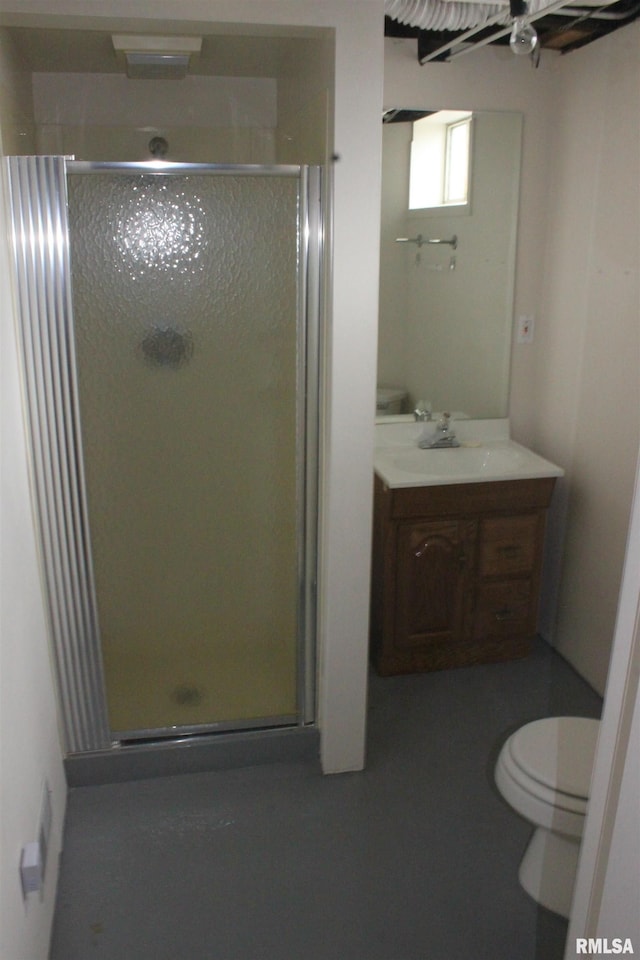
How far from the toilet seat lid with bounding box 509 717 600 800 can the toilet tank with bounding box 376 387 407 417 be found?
57.2 inches

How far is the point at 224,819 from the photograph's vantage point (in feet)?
7.45

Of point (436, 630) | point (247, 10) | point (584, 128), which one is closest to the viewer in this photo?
point (247, 10)

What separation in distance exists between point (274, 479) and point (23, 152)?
1292 mm

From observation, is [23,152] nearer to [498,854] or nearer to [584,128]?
[584,128]

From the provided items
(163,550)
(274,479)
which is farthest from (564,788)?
(163,550)

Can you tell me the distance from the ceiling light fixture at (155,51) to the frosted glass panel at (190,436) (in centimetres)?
38

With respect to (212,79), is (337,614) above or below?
below

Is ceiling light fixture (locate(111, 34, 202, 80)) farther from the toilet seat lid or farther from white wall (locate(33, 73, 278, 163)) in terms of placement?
the toilet seat lid

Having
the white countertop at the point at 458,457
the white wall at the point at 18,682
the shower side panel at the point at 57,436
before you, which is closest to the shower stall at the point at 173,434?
the shower side panel at the point at 57,436

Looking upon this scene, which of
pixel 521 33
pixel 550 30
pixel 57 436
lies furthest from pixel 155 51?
pixel 550 30

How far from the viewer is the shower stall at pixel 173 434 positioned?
2.04 m

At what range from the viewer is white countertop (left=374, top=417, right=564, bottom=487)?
2.79 meters

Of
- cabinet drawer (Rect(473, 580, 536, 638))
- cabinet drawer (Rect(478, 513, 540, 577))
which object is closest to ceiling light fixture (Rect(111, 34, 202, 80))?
cabinet drawer (Rect(478, 513, 540, 577))

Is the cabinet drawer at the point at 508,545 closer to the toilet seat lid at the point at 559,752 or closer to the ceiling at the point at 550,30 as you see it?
the toilet seat lid at the point at 559,752
